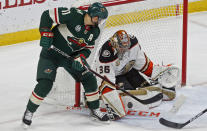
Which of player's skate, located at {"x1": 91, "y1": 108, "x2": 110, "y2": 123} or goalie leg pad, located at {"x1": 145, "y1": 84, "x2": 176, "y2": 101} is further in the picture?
goalie leg pad, located at {"x1": 145, "y1": 84, "x2": 176, "y2": 101}

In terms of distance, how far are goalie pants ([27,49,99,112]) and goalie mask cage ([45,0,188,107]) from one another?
27cm

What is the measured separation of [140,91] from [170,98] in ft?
1.06

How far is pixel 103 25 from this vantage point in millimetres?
4555

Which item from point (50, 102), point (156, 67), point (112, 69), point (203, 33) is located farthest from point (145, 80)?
point (203, 33)

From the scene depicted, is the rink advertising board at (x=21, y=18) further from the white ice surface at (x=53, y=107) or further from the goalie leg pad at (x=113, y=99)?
the goalie leg pad at (x=113, y=99)

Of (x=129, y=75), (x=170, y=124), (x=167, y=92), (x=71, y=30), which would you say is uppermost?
(x=71, y=30)

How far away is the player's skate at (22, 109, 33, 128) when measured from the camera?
13.9ft

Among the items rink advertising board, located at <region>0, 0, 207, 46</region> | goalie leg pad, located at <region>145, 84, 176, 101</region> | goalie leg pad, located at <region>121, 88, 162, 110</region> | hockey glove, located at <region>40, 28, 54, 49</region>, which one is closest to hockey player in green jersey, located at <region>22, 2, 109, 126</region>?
hockey glove, located at <region>40, 28, 54, 49</region>

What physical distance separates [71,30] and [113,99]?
63 centimetres

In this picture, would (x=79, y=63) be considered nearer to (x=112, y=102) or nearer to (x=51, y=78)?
(x=51, y=78)

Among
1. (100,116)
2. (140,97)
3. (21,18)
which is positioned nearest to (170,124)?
(140,97)

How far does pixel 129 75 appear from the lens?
4.82 m

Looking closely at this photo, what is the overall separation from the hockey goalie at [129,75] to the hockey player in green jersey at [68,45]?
0.42 feet

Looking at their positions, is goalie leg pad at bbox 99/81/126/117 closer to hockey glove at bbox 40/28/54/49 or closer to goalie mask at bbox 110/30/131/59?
goalie mask at bbox 110/30/131/59
